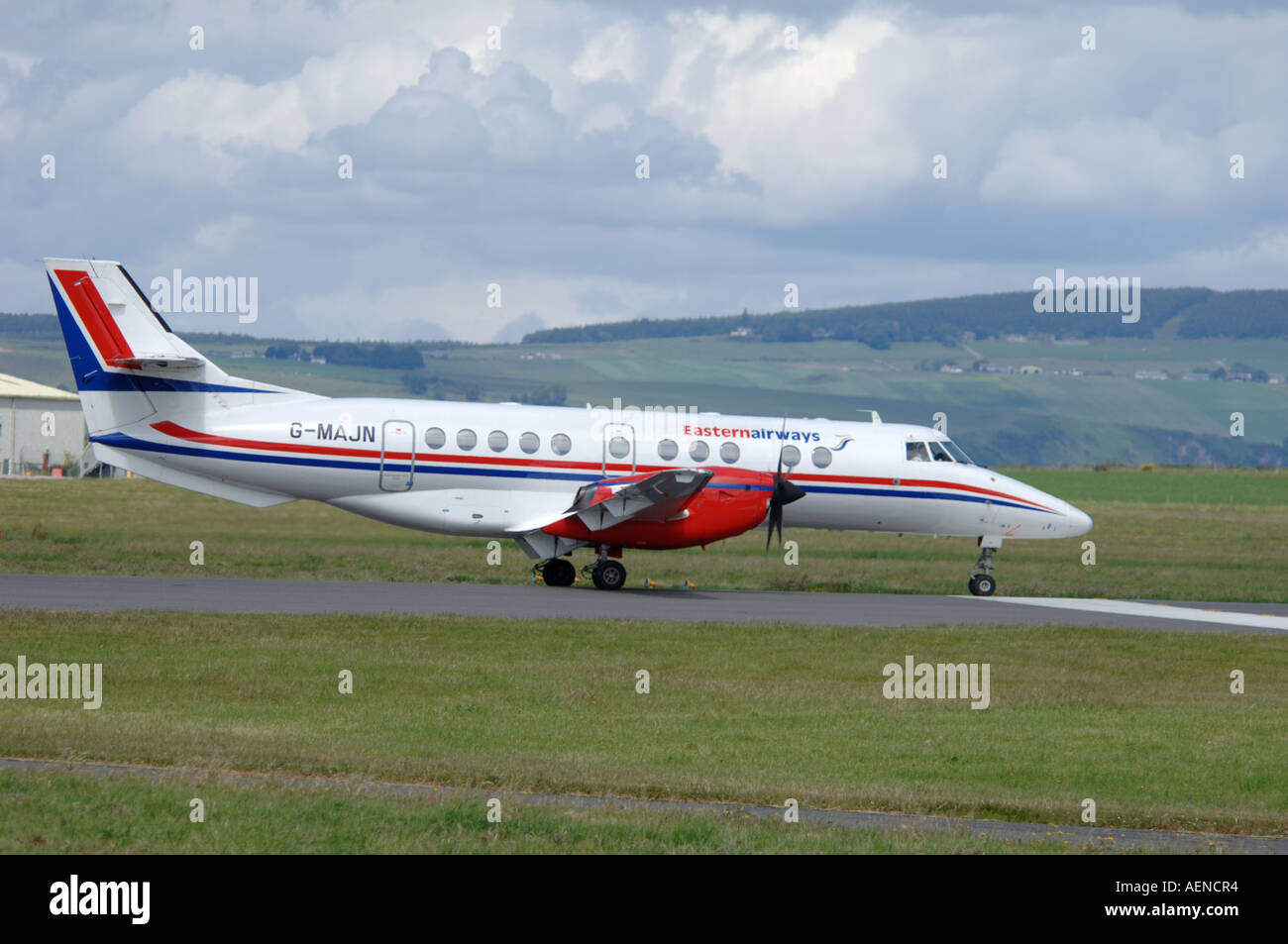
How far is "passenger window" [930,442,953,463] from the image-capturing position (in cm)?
3278

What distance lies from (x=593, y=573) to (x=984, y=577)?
914 centimetres

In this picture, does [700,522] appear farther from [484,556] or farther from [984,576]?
[484,556]

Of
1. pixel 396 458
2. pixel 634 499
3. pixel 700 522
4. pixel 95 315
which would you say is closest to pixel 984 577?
pixel 700 522

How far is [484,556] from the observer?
37562mm

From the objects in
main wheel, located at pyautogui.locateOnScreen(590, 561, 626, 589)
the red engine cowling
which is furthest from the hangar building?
the red engine cowling

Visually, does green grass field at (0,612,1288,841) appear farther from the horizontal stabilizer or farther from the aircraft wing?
the horizontal stabilizer

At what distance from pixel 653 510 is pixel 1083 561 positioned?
18.3m

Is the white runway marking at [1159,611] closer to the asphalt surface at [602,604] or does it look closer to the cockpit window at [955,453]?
the asphalt surface at [602,604]

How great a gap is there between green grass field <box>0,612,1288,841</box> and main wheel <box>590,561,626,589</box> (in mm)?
6066

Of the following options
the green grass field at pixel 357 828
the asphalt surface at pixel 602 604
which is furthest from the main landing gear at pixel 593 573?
the green grass field at pixel 357 828

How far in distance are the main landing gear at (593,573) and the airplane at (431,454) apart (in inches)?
1.2

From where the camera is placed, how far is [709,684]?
61.0ft

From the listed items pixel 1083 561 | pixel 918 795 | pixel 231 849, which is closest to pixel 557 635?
pixel 918 795

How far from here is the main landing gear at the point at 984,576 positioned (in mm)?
32281
